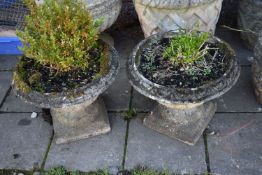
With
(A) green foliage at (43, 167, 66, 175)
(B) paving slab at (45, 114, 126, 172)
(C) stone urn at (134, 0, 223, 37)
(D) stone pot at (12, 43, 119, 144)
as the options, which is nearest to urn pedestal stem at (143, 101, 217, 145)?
(B) paving slab at (45, 114, 126, 172)

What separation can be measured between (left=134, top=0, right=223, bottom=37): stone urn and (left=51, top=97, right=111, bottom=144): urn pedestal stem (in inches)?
37.5

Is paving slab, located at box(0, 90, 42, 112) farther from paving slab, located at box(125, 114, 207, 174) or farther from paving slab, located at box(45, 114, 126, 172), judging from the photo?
paving slab, located at box(125, 114, 207, 174)

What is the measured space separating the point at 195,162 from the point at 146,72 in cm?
82

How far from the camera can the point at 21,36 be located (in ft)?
9.09

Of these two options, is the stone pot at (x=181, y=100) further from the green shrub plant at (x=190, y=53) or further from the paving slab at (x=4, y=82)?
the paving slab at (x=4, y=82)

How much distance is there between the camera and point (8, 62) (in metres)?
4.20

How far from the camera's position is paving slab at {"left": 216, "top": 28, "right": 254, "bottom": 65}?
3.86 metres

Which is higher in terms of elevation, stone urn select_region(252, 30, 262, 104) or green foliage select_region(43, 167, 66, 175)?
stone urn select_region(252, 30, 262, 104)

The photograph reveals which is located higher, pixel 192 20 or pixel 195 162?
pixel 192 20

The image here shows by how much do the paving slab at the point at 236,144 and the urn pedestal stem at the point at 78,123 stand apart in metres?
0.94

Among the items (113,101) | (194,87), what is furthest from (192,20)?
(113,101)

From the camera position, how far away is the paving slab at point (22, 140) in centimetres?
307

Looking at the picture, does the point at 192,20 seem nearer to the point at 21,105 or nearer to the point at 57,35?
the point at 57,35

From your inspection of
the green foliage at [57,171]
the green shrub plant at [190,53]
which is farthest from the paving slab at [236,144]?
the green foliage at [57,171]
